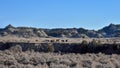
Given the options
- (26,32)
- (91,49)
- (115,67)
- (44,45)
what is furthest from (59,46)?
(26,32)

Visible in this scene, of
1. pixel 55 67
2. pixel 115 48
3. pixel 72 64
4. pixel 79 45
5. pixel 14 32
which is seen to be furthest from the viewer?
pixel 14 32

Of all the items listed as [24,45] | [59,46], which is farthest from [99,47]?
[24,45]

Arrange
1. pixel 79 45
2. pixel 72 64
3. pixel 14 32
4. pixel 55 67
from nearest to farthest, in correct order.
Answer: pixel 55 67
pixel 72 64
pixel 79 45
pixel 14 32

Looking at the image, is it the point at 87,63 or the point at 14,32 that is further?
the point at 14,32

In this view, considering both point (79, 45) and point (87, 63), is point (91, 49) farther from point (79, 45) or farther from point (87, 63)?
point (87, 63)

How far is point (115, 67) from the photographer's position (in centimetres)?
3506

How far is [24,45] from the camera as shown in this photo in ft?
291

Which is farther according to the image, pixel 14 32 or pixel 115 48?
pixel 14 32

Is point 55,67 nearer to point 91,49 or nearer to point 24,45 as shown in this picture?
point 91,49

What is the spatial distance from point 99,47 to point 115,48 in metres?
3.95

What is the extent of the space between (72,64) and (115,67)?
170 inches

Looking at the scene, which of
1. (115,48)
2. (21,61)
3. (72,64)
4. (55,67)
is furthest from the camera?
(115,48)

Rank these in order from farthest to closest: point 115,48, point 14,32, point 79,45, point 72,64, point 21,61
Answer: point 14,32
point 79,45
point 115,48
point 21,61
point 72,64

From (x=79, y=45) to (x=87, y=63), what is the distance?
45.3m
